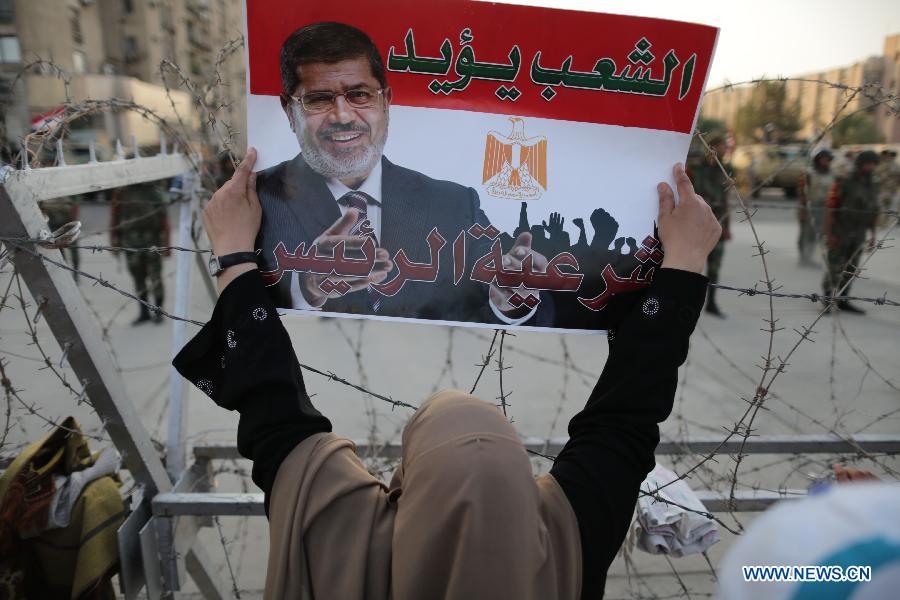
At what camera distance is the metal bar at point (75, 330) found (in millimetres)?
1250

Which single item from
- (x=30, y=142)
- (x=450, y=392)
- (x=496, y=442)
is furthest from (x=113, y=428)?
(x=496, y=442)

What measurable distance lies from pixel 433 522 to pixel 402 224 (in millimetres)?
699

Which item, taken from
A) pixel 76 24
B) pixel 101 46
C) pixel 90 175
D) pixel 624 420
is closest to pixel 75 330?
pixel 90 175

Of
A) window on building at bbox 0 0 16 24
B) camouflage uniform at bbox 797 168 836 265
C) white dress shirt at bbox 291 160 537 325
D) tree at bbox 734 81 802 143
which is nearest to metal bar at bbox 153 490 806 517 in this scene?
white dress shirt at bbox 291 160 537 325

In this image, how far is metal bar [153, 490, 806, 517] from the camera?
1.54 meters

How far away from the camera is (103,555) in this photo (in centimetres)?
154

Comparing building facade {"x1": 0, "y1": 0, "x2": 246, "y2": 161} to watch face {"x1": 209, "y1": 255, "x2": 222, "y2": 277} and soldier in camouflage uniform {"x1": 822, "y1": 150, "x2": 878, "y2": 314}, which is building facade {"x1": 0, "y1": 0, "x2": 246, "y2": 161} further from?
watch face {"x1": 209, "y1": 255, "x2": 222, "y2": 277}

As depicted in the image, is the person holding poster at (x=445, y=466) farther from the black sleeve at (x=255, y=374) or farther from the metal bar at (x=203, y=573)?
the metal bar at (x=203, y=573)

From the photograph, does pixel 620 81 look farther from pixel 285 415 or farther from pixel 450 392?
pixel 285 415

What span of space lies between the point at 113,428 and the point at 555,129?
134 cm

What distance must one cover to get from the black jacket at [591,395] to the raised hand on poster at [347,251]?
13 centimetres

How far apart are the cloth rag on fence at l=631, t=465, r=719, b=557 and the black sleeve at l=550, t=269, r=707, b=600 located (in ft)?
1.68

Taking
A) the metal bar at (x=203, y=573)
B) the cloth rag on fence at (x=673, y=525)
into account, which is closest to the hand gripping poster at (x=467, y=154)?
the cloth rag on fence at (x=673, y=525)

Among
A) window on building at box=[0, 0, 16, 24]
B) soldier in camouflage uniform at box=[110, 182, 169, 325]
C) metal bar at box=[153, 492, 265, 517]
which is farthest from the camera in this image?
window on building at box=[0, 0, 16, 24]
